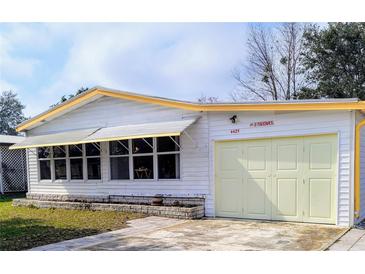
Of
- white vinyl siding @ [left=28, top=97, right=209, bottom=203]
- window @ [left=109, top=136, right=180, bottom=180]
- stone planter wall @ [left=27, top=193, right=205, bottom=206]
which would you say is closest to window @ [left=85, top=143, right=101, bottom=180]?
white vinyl siding @ [left=28, top=97, right=209, bottom=203]

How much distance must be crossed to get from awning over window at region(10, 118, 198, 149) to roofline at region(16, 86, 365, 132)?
595 mm

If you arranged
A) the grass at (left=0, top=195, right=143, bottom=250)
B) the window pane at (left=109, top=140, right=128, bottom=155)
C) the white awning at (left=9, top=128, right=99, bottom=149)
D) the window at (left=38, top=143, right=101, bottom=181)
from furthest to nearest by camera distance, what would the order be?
the window at (left=38, top=143, right=101, bottom=181) → the window pane at (left=109, top=140, right=128, bottom=155) → the white awning at (left=9, top=128, right=99, bottom=149) → the grass at (left=0, top=195, right=143, bottom=250)

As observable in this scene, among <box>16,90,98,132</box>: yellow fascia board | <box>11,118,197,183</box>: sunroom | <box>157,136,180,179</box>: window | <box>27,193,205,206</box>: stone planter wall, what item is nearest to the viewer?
<box>27,193,205,206</box>: stone planter wall

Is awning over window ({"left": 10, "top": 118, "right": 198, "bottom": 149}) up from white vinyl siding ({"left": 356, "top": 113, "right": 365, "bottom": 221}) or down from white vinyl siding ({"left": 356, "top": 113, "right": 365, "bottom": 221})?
up

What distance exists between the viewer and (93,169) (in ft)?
41.0

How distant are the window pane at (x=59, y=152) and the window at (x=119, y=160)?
263cm

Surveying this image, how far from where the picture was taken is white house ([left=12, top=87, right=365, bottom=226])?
7.86 m

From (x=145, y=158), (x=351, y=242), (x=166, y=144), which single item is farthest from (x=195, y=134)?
(x=351, y=242)

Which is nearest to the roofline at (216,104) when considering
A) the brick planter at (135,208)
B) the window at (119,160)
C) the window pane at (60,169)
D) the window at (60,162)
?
the window at (60,162)

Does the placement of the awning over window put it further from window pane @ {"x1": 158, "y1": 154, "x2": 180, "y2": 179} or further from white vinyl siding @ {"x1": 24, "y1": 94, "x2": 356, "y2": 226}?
window pane @ {"x1": 158, "y1": 154, "x2": 180, "y2": 179}

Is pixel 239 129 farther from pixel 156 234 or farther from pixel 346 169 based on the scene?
pixel 156 234

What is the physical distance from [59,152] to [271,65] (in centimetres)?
1899
